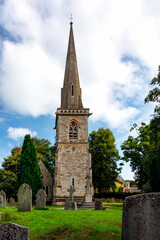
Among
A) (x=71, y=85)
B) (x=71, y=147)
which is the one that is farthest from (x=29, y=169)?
(x=71, y=85)

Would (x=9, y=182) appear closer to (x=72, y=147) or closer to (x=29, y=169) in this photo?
(x=29, y=169)

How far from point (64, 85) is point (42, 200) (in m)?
18.7

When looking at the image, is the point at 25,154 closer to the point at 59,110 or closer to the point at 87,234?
the point at 59,110

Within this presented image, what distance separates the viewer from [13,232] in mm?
A: 3045

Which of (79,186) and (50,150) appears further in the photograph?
(50,150)

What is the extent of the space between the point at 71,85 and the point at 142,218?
86.0ft

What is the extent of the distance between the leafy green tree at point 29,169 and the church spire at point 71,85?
7356 millimetres

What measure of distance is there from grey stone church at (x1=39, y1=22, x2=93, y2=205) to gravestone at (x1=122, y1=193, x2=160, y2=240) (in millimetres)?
19280

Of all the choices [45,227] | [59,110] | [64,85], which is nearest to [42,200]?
[45,227]

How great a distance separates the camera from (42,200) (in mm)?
14234

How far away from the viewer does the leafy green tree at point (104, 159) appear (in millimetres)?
30734

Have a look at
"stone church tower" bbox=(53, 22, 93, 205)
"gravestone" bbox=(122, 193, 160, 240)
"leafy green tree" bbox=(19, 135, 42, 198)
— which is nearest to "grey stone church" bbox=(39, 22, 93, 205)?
"stone church tower" bbox=(53, 22, 93, 205)

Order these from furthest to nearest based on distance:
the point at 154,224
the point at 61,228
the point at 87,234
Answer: the point at 61,228 < the point at 87,234 < the point at 154,224

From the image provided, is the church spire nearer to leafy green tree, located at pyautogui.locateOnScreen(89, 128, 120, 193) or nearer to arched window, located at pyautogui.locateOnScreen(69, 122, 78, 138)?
arched window, located at pyautogui.locateOnScreen(69, 122, 78, 138)
